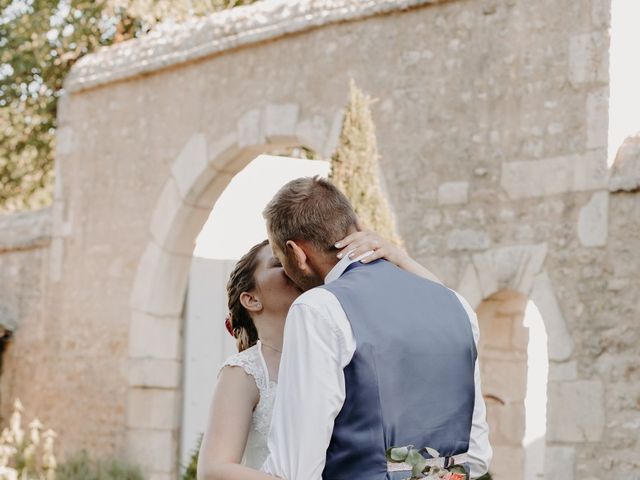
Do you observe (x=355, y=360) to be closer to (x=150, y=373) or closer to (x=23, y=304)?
(x=150, y=373)

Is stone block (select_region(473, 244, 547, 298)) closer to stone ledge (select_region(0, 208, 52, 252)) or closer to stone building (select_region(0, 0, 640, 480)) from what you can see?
stone building (select_region(0, 0, 640, 480))

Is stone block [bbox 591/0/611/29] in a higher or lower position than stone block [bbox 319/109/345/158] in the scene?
higher

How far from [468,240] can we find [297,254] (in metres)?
4.20

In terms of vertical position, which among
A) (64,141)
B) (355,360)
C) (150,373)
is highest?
(64,141)

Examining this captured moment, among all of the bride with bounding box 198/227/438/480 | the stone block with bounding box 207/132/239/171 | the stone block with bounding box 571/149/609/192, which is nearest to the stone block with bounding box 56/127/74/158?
the stone block with bounding box 207/132/239/171

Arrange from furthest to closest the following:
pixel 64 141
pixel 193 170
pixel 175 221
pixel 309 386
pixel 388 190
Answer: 1. pixel 64 141
2. pixel 175 221
3. pixel 193 170
4. pixel 388 190
5. pixel 309 386

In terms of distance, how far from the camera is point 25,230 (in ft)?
32.9

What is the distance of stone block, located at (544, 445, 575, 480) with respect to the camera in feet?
18.8

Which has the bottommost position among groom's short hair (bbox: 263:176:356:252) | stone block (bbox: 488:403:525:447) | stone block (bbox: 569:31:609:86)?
stone block (bbox: 488:403:525:447)

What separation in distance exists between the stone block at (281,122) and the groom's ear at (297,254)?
5.28m

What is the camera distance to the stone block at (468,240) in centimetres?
634

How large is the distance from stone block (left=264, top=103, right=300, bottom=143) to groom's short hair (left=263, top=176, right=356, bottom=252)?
17.3ft

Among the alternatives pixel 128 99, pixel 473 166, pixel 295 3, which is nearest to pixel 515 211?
pixel 473 166

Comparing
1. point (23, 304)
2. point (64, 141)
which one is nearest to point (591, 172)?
point (64, 141)
